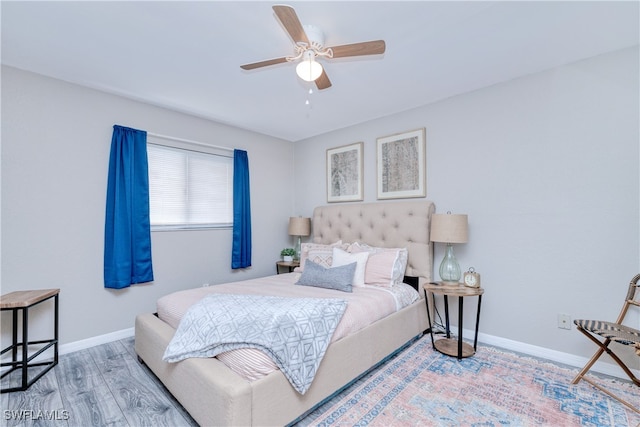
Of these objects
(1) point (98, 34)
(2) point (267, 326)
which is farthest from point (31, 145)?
(2) point (267, 326)

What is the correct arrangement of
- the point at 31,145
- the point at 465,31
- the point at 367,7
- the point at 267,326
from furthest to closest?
the point at 31,145 → the point at 465,31 → the point at 367,7 → the point at 267,326

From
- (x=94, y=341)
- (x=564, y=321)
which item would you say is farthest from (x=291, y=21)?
(x=94, y=341)

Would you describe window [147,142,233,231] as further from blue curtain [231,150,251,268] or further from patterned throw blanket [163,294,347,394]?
patterned throw blanket [163,294,347,394]

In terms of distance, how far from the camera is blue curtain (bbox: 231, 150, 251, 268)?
370cm

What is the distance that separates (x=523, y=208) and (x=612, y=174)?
604mm

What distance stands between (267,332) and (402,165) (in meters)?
2.47

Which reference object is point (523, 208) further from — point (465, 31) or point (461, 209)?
point (465, 31)

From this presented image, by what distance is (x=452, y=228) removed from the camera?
254 centimetres

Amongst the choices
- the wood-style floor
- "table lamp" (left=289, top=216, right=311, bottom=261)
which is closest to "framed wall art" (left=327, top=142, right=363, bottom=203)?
"table lamp" (left=289, top=216, right=311, bottom=261)

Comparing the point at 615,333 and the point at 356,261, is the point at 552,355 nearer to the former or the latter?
the point at 615,333

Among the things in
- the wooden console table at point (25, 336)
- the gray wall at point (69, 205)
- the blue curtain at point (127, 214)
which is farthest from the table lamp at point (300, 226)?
the wooden console table at point (25, 336)

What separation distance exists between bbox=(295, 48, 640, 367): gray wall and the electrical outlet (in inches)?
1.5

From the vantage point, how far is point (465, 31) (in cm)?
190

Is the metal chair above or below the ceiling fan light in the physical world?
below
